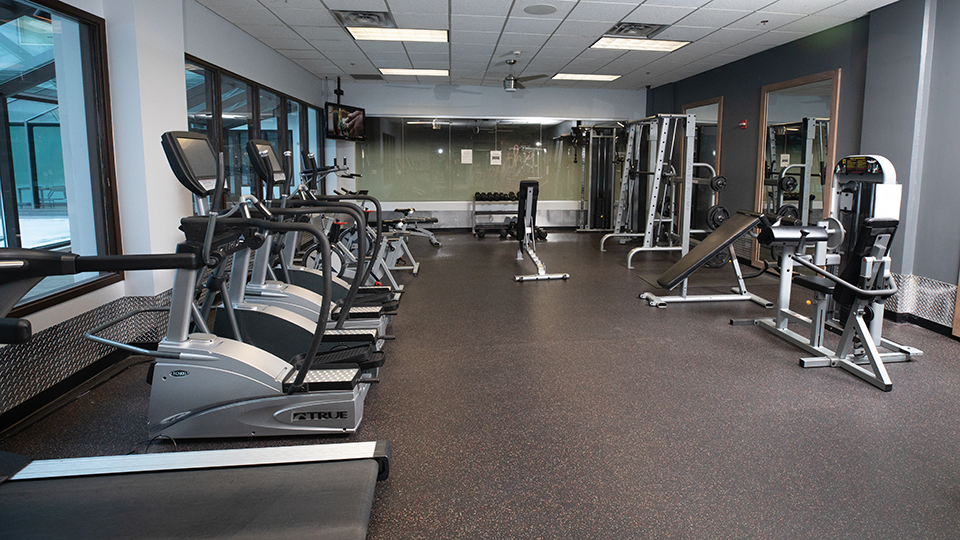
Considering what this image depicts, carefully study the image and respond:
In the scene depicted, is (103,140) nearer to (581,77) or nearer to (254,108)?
(254,108)

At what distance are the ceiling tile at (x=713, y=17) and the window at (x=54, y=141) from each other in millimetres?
4727

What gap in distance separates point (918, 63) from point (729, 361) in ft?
9.59

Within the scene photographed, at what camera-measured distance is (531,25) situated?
5715 mm

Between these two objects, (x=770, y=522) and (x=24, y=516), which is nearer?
(x=24, y=516)

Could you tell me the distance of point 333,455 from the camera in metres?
2.13

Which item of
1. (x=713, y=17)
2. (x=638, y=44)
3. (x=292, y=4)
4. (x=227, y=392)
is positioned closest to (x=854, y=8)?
(x=713, y=17)

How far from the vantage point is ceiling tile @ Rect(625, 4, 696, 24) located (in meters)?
5.07

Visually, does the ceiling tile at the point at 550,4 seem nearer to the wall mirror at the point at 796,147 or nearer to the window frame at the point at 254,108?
the wall mirror at the point at 796,147

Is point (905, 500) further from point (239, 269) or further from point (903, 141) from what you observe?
point (903, 141)

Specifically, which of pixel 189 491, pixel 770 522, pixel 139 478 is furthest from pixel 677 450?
pixel 139 478

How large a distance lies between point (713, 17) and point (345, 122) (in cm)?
593

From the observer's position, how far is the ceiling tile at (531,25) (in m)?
5.52

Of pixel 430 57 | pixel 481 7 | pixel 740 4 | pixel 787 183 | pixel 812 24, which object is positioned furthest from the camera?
pixel 430 57

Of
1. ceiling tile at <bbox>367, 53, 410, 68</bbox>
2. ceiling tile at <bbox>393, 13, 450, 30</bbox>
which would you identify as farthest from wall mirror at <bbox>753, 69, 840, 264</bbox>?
ceiling tile at <bbox>367, 53, 410, 68</bbox>
